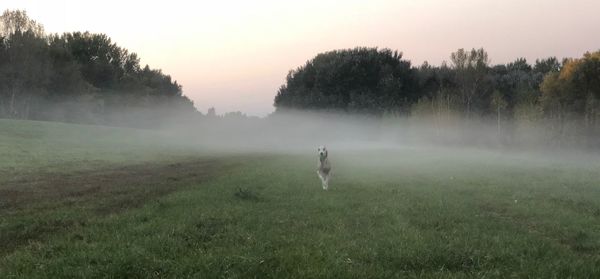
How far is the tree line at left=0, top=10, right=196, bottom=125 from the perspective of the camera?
306ft

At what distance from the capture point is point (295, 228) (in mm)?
13664

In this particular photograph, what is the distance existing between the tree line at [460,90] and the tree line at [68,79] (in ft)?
143

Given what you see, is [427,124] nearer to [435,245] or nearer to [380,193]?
[380,193]

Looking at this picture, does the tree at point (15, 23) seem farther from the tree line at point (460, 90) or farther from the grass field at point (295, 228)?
the grass field at point (295, 228)

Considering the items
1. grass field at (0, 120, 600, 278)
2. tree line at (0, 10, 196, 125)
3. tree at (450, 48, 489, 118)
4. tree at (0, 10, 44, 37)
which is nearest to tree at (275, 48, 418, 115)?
tree at (450, 48, 489, 118)

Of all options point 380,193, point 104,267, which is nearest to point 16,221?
point 104,267

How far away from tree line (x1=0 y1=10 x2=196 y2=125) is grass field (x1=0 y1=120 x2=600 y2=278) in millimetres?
77485

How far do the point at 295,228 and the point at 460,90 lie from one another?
9546 cm

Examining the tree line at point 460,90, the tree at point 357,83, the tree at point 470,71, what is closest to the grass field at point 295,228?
the tree line at point 460,90

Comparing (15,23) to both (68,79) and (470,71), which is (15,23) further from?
(470,71)

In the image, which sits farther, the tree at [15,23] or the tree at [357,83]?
the tree at [357,83]

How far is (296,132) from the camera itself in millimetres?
126438

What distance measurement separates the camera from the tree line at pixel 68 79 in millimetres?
93250

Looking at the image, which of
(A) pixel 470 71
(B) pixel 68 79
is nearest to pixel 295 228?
(A) pixel 470 71
